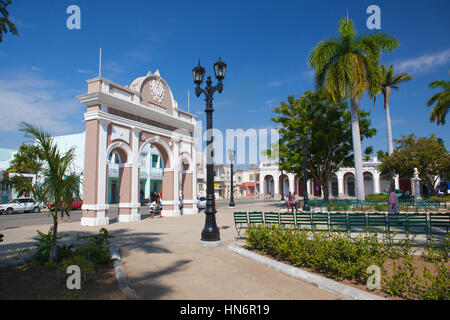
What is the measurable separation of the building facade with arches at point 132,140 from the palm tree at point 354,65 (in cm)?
1053

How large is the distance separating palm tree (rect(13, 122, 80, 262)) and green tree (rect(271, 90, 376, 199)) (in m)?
18.6

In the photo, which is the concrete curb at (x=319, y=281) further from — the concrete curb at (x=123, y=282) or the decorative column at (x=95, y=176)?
the decorative column at (x=95, y=176)

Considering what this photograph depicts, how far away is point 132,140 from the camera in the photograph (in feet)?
55.1

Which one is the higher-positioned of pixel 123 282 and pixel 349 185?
pixel 349 185

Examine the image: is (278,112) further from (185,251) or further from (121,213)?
(185,251)

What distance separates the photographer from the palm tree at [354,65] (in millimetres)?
17906

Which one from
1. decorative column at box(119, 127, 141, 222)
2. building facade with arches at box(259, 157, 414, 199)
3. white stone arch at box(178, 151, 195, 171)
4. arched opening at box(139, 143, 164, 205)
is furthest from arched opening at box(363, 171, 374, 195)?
decorative column at box(119, 127, 141, 222)

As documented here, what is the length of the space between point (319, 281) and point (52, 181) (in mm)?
5345

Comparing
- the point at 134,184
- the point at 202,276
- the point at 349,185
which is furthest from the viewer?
the point at 349,185

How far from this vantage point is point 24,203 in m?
25.4

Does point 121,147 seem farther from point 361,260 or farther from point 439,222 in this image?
point 439,222

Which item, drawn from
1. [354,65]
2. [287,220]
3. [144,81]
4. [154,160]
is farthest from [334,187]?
[287,220]

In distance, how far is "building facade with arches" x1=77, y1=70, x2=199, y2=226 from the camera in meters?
14.5

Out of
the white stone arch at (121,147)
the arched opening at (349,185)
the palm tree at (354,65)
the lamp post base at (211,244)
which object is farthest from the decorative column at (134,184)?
the arched opening at (349,185)
